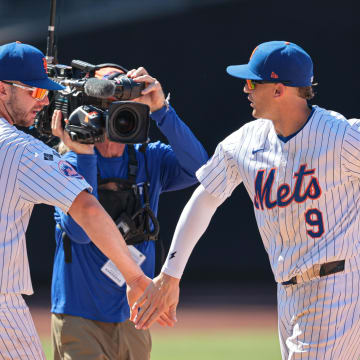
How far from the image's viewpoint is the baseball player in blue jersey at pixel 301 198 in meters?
3.97

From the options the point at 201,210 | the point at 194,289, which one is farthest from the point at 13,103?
the point at 194,289

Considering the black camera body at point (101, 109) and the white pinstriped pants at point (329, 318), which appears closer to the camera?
the white pinstriped pants at point (329, 318)

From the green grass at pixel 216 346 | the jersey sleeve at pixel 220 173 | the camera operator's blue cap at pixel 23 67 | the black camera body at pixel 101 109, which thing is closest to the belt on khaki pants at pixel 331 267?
the jersey sleeve at pixel 220 173

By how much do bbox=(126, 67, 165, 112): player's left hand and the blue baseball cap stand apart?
0.53 m

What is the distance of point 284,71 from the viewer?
418cm

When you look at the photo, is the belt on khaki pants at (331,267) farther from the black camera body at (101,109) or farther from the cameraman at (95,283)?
the black camera body at (101,109)

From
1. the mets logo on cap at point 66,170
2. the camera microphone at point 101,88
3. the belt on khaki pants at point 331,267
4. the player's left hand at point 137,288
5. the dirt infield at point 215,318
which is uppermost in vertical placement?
the camera microphone at point 101,88

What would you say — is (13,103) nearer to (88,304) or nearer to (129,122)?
(129,122)

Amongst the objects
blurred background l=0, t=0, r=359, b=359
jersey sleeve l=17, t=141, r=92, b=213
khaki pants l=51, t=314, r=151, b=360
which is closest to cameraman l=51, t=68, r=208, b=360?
khaki pants l=51, t=314, r=151, b=360

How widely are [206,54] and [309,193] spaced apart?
6.78 m

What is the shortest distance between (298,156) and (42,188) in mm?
1216

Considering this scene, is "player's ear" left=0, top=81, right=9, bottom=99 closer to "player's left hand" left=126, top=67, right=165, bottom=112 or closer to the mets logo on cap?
the mets logo on cap

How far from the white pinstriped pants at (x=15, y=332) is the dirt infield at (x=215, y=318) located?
15.0ft

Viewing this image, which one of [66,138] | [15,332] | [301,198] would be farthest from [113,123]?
[15,332]
